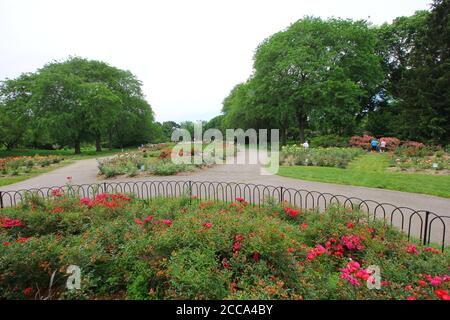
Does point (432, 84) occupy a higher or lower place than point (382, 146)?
higher

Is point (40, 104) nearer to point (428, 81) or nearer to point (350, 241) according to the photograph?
point (350, 241)

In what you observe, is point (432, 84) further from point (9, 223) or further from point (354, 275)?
point (9, 223)

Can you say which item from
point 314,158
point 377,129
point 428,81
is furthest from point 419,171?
point 377,129

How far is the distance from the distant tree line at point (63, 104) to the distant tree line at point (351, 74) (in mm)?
18175

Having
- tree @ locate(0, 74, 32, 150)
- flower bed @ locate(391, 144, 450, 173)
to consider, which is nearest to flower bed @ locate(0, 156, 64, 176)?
tree @ locate(0, 74, 32, 150)

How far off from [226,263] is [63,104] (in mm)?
31368

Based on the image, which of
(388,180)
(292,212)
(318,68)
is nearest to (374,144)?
(318,68)

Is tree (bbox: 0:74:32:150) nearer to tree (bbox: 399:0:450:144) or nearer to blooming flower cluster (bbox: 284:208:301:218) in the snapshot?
blooming flower cluster (bbox: 284:208:301:218)

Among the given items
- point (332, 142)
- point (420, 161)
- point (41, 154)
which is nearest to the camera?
point (420, 161)

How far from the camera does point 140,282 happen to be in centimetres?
300

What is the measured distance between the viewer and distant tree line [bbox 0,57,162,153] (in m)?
26.4

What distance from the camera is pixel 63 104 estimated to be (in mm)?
27125

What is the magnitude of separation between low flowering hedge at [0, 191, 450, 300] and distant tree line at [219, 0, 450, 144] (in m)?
22.2

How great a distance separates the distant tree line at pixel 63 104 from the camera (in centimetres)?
2636
